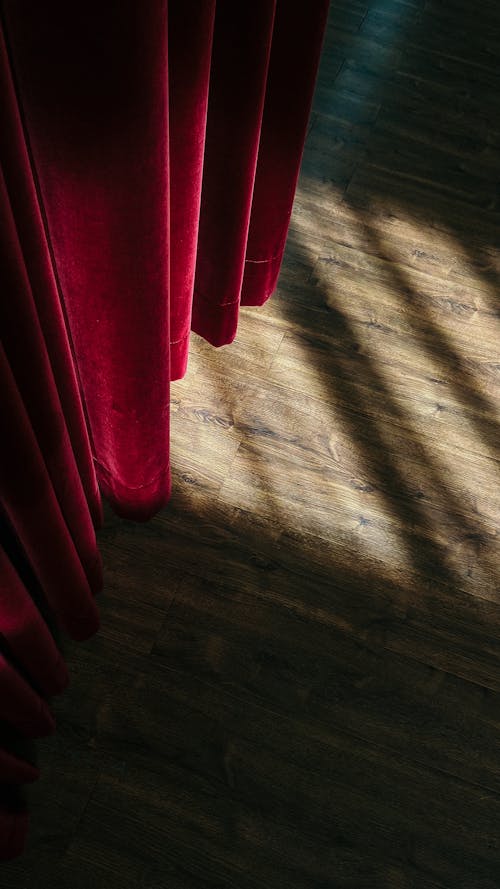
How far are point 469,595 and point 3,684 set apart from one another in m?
0.80

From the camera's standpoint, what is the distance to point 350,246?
184 cm

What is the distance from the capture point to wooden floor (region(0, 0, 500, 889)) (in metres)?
1.21

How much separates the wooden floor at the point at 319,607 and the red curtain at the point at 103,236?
0.10 metres

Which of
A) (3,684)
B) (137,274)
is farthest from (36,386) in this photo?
(3,684)

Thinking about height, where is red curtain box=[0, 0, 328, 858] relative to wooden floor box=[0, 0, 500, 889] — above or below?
above

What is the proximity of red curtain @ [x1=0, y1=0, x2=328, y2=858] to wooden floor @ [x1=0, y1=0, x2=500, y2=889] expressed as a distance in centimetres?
10

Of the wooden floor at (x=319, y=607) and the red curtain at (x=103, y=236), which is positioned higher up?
the red curtain at (x=103, y=236)

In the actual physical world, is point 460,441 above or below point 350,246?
below

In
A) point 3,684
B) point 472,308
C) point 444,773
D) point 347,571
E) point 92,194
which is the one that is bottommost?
point 444,773

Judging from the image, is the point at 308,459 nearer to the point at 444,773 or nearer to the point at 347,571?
the point at 347,571

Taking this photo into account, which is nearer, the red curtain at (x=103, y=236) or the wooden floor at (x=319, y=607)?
the red curtain at (x=103, y=236)

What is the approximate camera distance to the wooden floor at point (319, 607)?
A: 3.97ft

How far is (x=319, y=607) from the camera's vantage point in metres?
1.39

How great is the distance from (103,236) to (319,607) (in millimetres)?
770
